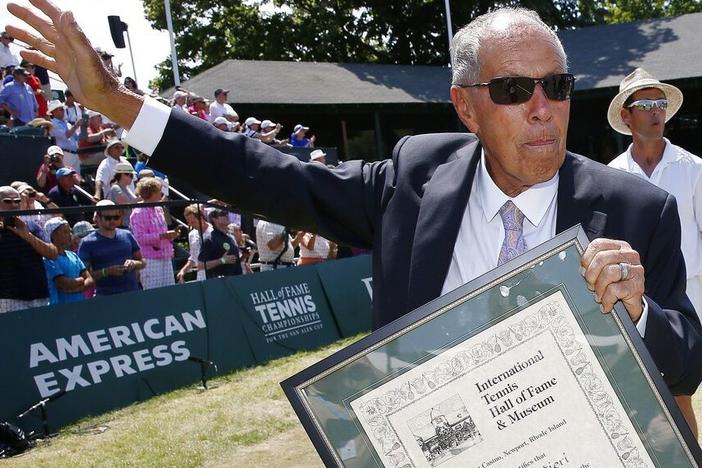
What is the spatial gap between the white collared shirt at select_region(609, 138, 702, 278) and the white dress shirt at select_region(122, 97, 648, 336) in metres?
3.04

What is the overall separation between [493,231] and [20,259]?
7.28 meters

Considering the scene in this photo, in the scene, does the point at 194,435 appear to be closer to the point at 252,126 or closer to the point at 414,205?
the point at 414,205

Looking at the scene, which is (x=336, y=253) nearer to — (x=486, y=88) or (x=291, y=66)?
(x=486, y=88)

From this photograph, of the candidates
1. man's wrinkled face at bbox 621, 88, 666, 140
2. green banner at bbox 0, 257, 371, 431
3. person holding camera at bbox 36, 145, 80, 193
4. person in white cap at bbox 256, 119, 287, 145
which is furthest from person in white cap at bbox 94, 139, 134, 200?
man's wrinkled face at bbox 621, 88, 666, 140

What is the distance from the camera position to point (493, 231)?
7.59ft

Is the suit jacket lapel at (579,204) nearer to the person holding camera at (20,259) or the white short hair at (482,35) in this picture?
the white short hair at (482,35)

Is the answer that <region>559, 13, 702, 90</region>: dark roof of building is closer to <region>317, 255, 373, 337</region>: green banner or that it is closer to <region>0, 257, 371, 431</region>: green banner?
<region>317, 255, 373, 337</region>: green banner

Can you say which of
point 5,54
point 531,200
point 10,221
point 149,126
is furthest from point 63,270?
point 5,54

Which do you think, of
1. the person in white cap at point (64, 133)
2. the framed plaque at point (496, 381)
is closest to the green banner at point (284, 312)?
the person in white cap at point (64, 133)

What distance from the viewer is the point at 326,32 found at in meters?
42.1

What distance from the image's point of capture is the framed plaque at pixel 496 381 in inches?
73.0

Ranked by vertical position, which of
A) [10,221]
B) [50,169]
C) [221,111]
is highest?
[50,169]

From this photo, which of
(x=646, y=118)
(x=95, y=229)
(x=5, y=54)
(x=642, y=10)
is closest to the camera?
(x=646, y=118)

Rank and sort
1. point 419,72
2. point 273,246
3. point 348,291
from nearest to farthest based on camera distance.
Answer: point 273,246
point 348,291
point 419,72
